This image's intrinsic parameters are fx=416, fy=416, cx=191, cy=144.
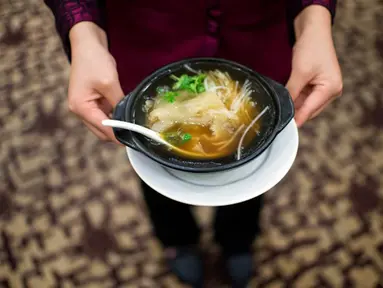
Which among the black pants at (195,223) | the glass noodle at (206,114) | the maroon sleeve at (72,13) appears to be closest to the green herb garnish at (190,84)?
the glass noodle at (206,114)

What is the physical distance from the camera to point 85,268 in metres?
1.29

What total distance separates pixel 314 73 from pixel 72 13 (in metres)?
0.50

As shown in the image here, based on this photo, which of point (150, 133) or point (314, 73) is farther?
point (314, 73)

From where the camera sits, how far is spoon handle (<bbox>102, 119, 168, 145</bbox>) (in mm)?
677

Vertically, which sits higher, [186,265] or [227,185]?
[227,185]

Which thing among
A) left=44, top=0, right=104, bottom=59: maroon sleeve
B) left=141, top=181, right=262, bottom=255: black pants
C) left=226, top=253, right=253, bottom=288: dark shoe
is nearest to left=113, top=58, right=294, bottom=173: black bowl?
left=44, top=0, right=104, bottom=59: maroon sleeve

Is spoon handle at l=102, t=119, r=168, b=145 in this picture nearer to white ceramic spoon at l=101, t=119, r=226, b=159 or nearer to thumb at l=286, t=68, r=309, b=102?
white ceramic spoon at l=101, t=119, r=226, b=159

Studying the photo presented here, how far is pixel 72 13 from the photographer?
2.80 feet

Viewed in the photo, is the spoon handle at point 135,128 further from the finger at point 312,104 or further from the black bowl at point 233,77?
the finger at point 312,104

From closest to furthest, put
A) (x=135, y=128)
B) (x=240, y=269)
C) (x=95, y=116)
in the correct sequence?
(x=135, y=128) → (x=95, y=116) → (x=240, y=269)

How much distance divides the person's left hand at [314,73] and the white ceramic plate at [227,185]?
7 centimetres

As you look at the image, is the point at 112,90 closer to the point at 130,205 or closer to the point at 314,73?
the point at 314,73

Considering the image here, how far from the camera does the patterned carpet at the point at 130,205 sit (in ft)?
4.18

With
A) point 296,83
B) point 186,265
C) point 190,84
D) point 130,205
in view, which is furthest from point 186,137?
point 130,205
